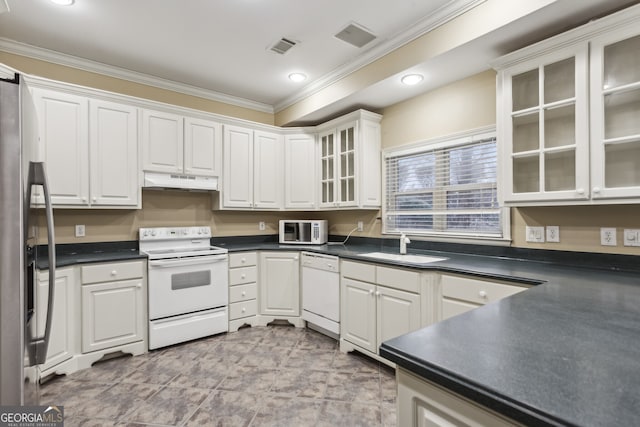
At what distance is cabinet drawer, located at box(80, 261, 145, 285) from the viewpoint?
2.58 meters

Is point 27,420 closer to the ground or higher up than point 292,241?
closer to the ground

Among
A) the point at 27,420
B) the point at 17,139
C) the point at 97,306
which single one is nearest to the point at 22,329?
the point at 27,420

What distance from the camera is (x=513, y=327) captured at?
0.98m

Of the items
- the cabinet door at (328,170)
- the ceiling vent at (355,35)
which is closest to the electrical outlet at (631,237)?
the ceiling vent at (355,35)

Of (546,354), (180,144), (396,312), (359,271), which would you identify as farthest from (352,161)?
(546,354)

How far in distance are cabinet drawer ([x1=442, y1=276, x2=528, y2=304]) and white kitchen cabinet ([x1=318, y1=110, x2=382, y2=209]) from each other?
4.72ft

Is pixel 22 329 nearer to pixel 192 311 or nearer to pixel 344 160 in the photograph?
pixel 192 311

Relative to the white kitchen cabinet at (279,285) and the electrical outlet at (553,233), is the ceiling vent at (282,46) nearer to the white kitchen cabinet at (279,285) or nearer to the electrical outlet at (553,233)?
the white kitchen cabinet at (279,285)

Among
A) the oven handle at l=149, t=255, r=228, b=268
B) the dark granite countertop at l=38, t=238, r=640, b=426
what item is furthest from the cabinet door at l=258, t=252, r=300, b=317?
the dark granite countertop at l=38, t=238, r=640, b=426

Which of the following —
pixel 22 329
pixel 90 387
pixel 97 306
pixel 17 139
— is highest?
pixel 17 139

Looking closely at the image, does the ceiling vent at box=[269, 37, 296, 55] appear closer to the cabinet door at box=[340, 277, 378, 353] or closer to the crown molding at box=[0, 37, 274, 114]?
the crown molding at box=[0, 37, 274, 114]

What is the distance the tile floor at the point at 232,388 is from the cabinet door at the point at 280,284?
545 millimetres

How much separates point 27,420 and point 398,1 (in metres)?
2.97

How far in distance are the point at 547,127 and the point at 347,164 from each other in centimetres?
194
